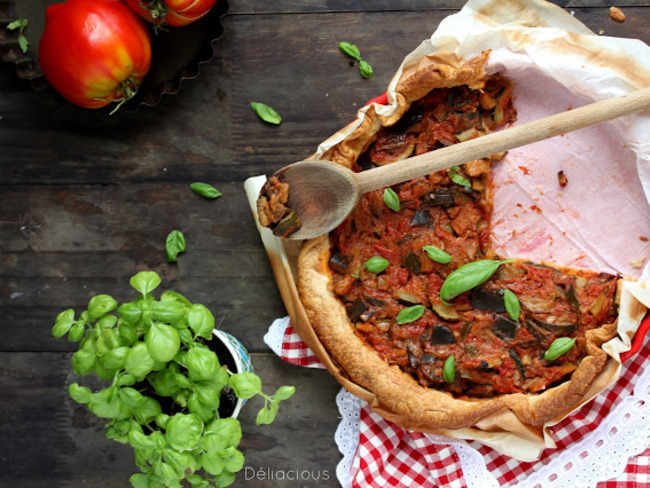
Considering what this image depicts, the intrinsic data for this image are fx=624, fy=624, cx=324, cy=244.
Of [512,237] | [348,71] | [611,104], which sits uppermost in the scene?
[611,104]

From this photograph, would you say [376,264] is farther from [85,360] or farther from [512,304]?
[85,360]

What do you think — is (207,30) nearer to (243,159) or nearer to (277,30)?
(277,30)

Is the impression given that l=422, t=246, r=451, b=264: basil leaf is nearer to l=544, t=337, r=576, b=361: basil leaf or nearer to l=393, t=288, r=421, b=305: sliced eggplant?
l=393, t=288, r=421, b=305: sliced eggplant

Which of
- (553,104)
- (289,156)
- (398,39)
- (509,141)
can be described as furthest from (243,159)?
(553,104)

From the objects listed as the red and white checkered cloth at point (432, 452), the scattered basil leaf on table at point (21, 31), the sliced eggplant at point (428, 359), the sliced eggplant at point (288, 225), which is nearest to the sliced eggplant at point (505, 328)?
the sliced eggplant at point (428, 359)

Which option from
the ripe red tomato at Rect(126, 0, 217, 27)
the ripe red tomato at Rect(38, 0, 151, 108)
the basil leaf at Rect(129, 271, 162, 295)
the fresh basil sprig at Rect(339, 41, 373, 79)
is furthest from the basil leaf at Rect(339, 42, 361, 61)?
the basil leaf at Rect(129, 271, 162, 295)

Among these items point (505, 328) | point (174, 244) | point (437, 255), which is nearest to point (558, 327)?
point (505, 328)
